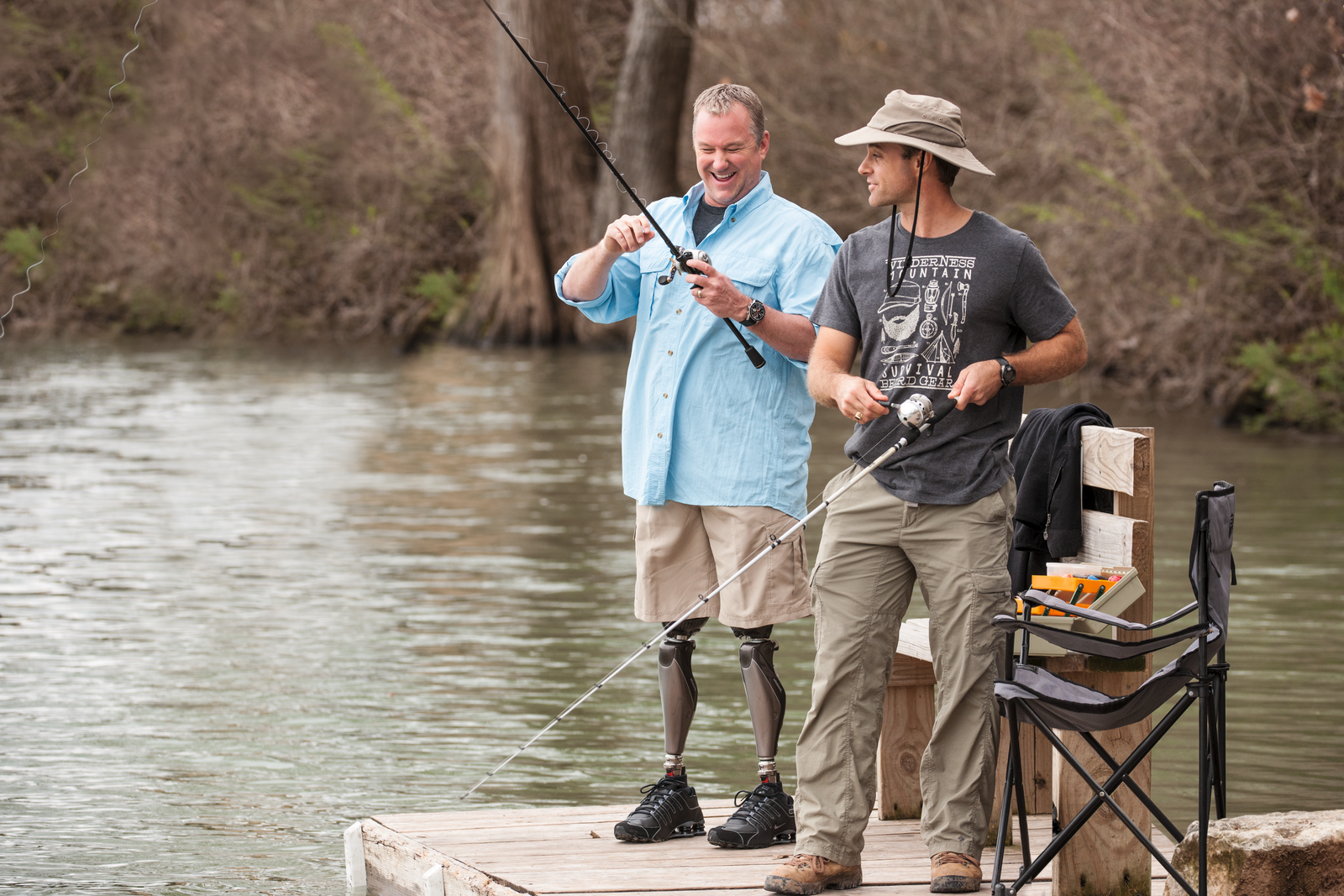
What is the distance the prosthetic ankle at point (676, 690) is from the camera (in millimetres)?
4656

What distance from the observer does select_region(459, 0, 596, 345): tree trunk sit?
2669cm

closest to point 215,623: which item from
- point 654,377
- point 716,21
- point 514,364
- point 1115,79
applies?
point 654,377

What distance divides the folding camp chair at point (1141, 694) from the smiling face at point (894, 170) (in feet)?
3.02

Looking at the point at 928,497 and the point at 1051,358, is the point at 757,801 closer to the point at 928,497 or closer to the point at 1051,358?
the point at 928,497

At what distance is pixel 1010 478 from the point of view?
4105mm

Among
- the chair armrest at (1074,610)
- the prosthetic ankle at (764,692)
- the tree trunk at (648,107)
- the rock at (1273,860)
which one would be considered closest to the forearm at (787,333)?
the prosthetic ankle at (764,692)

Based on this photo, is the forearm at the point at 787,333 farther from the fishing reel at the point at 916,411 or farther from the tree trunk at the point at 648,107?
the tree trunk at the point at 648,107

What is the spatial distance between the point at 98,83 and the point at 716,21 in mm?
14544

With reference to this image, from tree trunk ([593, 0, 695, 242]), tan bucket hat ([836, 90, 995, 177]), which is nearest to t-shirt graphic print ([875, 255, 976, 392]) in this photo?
tan bucket hat ([836, 90, 995, 177])

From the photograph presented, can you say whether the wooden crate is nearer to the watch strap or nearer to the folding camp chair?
the folding camp chair

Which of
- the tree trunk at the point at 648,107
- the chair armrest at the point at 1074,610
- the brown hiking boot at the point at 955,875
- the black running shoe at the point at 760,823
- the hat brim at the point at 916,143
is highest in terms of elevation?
the tree trunk at the point at 648,107

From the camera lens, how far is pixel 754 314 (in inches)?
171

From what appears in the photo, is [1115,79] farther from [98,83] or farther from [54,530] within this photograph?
[98,83]

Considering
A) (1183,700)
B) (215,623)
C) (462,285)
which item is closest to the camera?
(1183,700)
